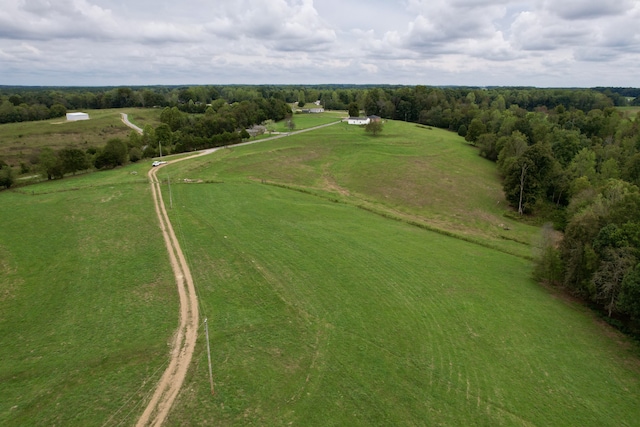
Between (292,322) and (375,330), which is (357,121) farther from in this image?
(292,322)

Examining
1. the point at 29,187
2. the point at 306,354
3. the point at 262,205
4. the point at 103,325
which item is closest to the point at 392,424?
the point at 306,354

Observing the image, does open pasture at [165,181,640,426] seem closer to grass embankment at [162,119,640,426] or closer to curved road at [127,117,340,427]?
grass embankment at [162,119,640,426]

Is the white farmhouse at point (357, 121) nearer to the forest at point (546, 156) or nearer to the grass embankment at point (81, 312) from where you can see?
the forest at point (546, 156)

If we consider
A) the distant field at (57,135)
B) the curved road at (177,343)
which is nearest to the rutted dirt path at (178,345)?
the curved road at (177,343)

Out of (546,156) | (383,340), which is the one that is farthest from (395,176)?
(383,340)

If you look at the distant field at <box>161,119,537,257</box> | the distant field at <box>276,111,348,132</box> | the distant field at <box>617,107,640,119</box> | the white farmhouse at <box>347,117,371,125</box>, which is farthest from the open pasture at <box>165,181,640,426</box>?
the distant field at <box>617,107,640,119</box>

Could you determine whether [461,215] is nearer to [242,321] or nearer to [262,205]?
[262,205]
